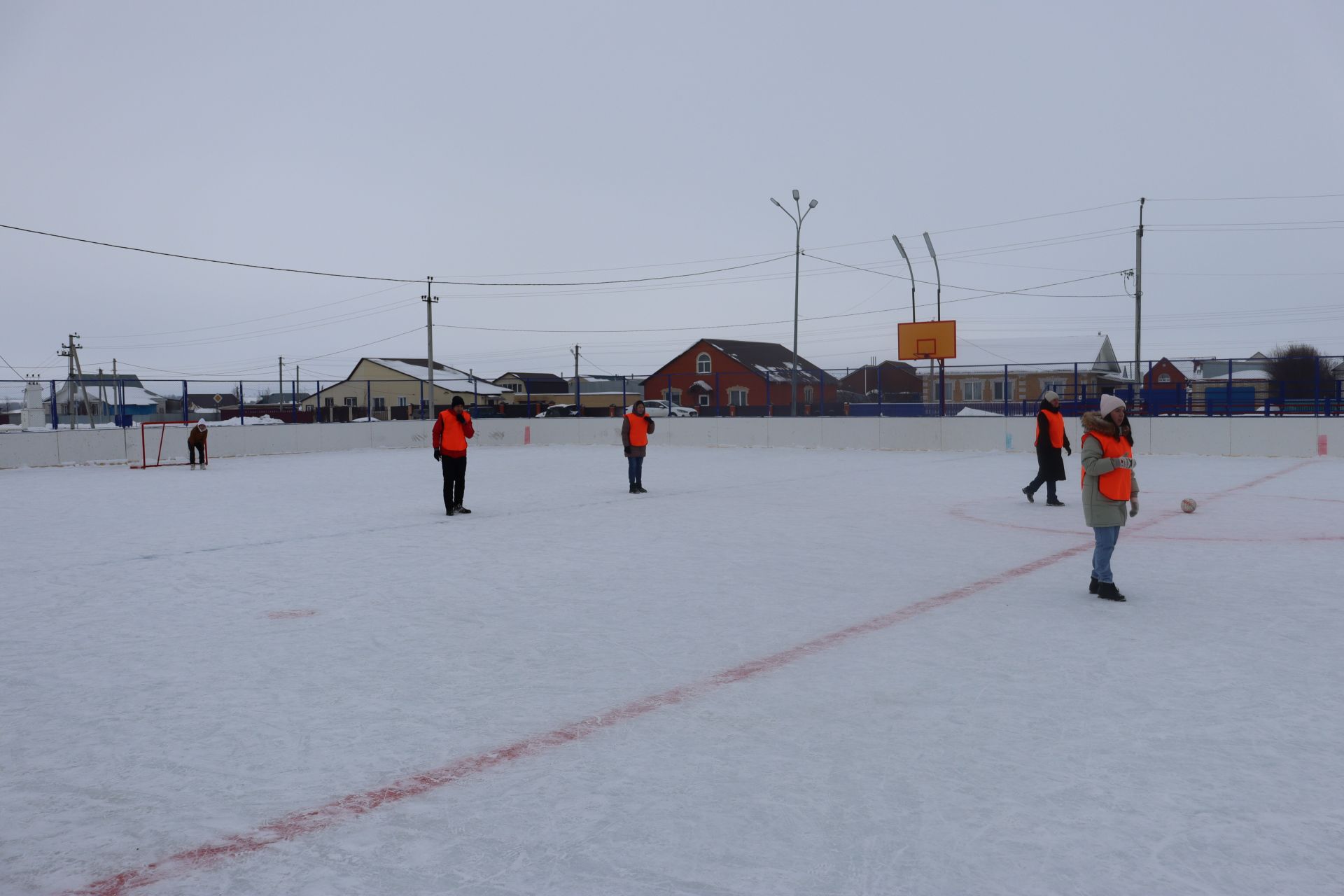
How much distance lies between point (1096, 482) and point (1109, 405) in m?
0.61

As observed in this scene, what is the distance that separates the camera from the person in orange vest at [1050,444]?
13.5 m

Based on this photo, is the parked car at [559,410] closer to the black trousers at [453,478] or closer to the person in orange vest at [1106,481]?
the black trousers at [453,478]

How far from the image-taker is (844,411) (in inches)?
1271

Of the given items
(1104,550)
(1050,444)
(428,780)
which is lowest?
(428,780)

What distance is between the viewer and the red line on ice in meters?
3.41

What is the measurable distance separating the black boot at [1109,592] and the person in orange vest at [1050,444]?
226 inches

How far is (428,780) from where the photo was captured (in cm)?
417

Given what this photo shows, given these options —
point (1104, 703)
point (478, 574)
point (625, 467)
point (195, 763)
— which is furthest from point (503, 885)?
point (625, 467)

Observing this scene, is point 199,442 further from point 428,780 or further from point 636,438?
point 428,780

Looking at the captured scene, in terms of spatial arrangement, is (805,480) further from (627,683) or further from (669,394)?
(669,394)

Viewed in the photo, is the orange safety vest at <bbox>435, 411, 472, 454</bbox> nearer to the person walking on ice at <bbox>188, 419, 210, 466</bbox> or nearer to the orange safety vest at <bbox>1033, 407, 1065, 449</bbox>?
the orange safety vest at <bbox>1033, 407, 1065, 449</bbox>

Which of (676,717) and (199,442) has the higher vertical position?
(199,442)

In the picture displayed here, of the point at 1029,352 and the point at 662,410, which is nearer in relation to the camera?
the point at 662,410

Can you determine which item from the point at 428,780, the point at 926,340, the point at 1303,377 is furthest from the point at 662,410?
the point at 428,780
